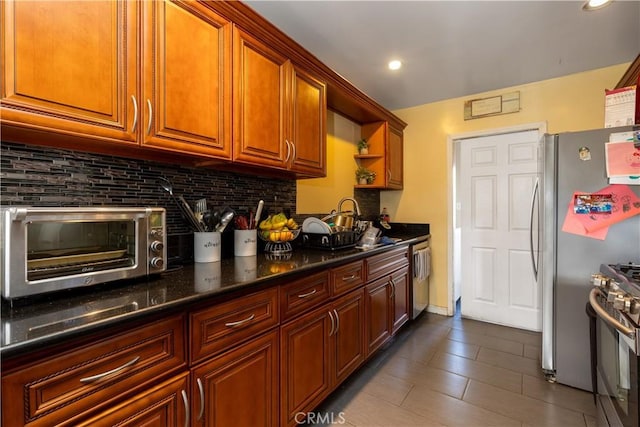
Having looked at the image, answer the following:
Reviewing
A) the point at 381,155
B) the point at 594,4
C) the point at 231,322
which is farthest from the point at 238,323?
the point at 594,4

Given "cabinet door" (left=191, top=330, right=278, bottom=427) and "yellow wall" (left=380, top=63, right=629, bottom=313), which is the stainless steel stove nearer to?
"cabinet door" (left=191, top=330, right=278, bottom=427)

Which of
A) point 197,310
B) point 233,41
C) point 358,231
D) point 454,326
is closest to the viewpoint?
point 197,310

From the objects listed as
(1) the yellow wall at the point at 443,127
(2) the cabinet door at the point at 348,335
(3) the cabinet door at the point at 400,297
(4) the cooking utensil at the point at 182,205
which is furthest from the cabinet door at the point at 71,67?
(1) the yellow wall at the point at 443,127

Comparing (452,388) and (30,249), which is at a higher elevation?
(30,249)

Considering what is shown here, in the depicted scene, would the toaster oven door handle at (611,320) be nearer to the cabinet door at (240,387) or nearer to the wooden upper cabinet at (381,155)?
the cabinet door at (240,387)

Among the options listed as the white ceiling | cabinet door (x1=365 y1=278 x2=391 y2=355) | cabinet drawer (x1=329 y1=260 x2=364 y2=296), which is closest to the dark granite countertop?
cabinet drawer (x1=329 y1=260 x2=364 y2=296)

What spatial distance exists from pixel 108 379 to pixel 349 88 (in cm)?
233

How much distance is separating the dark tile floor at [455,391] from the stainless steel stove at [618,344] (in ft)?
1.16

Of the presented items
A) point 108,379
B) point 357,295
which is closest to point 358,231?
point 357,295

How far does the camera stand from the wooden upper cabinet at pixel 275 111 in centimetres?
154

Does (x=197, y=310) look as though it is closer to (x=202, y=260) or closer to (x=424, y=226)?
(x=202, y=260)

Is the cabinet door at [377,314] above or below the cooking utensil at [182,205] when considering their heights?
below

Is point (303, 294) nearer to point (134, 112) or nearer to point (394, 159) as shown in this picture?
point (134, 112)

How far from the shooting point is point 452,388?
6.31ft
